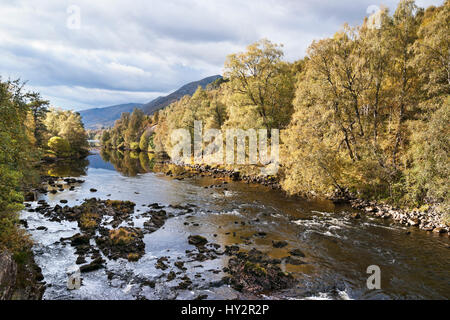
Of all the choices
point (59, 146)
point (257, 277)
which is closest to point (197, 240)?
point (257, 277)

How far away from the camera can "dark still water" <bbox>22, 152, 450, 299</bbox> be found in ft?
38.5

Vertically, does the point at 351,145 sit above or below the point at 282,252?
above

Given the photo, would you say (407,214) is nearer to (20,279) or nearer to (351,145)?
(351,145)

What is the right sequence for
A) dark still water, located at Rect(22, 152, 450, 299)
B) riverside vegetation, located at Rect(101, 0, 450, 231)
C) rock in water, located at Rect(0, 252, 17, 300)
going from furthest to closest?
riverside vegetation, located at Rect(101, 0, 450, 231) < dark still water, located at Rect(22, 152, 450, 299) < rock in water, located at Rect(0, 252, 17, 300)

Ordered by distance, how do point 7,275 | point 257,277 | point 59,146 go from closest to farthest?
point 7,275, point 257,277, point 59,146

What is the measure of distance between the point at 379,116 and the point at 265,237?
21.2 meters

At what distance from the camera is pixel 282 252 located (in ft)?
51.8

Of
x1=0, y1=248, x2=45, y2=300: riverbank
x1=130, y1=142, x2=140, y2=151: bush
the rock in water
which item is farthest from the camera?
x1=130, y1=142, x2=140, y2=151: bush

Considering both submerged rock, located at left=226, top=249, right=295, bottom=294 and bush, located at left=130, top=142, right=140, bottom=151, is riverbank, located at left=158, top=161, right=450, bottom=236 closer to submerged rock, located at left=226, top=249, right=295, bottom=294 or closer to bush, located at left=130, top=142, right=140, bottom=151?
submerged rock, located at left=226, top=249, right=295, bottom=294

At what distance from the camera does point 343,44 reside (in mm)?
26359

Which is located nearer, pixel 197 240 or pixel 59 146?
pixel 197 240

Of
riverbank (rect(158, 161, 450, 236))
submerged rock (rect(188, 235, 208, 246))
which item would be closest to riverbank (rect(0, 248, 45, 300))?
submerged rock (rect(188, 235, 208, 246))
